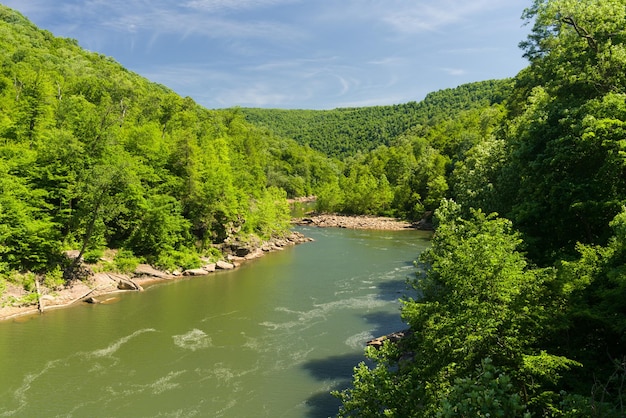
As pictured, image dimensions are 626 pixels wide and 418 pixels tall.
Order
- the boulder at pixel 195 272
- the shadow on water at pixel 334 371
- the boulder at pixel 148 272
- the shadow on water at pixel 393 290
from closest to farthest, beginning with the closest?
the shadow on water at pixel 334 371
the shadow on water at pixel 393 290
the boulder at pixel 148 272
the boulder at pixel 195 272

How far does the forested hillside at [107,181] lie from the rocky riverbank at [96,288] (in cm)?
136

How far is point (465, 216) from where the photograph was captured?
2734cm

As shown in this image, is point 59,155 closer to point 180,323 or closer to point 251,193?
point 180,323

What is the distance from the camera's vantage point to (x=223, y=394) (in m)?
18.2

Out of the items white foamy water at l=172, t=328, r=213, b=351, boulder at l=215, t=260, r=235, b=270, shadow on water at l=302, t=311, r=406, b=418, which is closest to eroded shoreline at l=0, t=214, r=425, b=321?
boulder at l=215, t=260, r=235, b=270

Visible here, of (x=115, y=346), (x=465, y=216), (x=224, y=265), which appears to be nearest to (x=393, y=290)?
(x=465, y=216)

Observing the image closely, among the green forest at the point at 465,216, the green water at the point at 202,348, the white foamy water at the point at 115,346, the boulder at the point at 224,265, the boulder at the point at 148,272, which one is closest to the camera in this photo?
the green forest at the point at 465,216

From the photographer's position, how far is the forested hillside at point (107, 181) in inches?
1236

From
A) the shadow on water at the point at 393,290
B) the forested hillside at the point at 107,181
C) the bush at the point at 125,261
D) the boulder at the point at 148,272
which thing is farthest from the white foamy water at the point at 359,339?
the bush at the point at 125,261

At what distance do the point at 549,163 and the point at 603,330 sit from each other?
7.98 m

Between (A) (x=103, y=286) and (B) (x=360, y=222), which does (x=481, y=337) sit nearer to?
(A) (x=103, y=286)

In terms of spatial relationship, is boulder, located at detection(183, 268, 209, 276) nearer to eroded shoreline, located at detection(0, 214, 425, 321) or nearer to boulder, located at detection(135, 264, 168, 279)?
eroded shoreline, located at detection(0, 214, 425, 321)

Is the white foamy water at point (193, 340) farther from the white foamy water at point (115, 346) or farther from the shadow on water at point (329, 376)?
the shadow on water at point (329, 376)

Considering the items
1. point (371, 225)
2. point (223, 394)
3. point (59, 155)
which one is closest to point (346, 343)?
point (223, 394)
